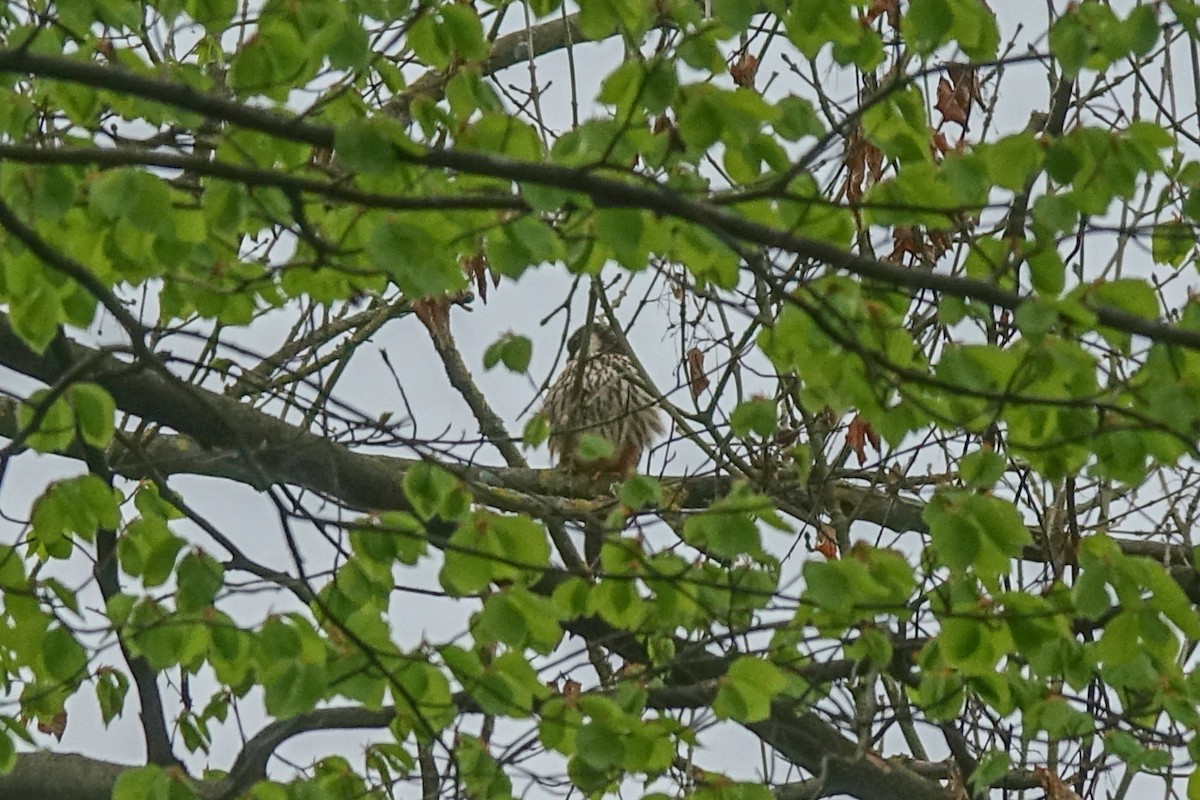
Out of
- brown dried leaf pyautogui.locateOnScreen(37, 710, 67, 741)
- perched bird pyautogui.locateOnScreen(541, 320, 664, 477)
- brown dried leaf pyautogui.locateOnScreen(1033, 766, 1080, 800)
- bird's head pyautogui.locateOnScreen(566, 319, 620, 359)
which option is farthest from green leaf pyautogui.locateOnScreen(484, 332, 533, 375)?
bird's head pyautogui.locateOnScreen(566, 319, 620, 359)

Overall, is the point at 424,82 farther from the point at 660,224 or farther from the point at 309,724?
the point at 660,224

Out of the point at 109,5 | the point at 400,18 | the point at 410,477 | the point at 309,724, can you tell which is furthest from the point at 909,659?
the point at 109,5

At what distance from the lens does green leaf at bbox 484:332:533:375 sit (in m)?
3.66

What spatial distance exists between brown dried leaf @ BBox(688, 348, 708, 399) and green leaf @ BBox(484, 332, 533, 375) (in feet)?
5.33

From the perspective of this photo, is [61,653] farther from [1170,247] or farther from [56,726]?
[1170,247]

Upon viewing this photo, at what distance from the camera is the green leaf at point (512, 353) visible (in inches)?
144

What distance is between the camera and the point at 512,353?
367 cm

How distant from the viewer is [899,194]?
3246 mm

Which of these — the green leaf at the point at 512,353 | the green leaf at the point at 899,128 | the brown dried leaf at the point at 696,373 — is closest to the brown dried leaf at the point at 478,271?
the brown dried leaf at the point at 696,373

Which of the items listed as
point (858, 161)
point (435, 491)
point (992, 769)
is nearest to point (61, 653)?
point (435, 491)

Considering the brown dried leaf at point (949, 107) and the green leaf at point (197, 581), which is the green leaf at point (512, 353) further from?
the brown dried leaf at point (949, 107)

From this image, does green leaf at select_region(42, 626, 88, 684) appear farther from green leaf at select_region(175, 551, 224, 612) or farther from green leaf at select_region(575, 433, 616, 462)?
green leaf at select_region(575, 433, 616, 462)

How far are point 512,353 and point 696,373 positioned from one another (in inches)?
69.3

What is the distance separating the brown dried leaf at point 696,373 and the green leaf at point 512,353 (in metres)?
1.62
